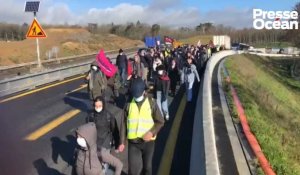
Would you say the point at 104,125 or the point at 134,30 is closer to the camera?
the point at 104,125

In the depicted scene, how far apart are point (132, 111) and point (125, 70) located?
14.5 metres

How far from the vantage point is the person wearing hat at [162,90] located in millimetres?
13970

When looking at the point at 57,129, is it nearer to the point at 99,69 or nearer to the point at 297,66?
A: the point at 99,69

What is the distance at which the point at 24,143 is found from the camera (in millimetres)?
10672

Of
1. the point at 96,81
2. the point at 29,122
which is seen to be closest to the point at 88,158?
the point at 96,81

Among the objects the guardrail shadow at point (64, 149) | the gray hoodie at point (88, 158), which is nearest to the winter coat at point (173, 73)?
the guardrail shadow at point (64, 149)

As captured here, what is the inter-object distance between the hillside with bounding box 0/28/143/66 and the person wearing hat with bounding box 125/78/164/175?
1809 inches

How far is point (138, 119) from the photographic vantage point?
274 inches

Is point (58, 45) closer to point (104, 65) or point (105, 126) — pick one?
point (104, 65)

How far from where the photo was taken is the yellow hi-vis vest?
274 inches

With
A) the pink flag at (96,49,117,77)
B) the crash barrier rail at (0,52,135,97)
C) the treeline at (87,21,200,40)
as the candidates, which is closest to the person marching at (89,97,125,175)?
the pink flag at (96,49,117,77)

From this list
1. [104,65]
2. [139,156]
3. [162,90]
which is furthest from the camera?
[162,90]

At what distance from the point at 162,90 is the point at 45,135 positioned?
3843mm

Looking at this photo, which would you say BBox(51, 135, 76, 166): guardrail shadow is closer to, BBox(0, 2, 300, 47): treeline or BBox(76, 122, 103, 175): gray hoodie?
BBox(76, 122, 103, 175): gray hoodie
